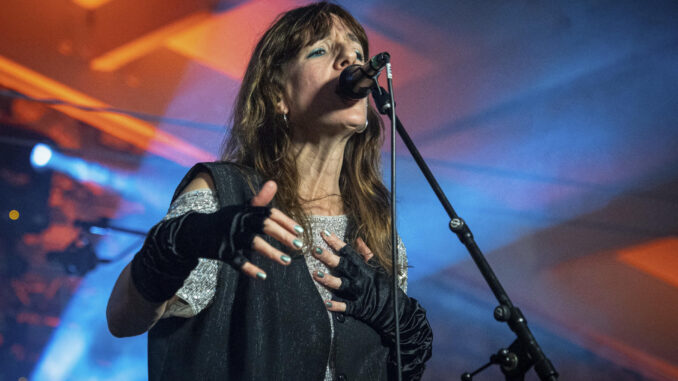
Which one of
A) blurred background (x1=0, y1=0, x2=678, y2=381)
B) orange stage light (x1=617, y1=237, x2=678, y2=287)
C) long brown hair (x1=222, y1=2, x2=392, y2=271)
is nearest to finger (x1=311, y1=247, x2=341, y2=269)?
long brown hair (x1=222, y1=2, x2=392, y2=271)

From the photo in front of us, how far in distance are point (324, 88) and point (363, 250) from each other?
46cm

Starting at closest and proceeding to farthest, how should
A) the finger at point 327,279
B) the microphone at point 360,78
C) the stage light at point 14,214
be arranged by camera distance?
the microphone at point 360,78
the finger at point 327,279
the stage light at point 14,214

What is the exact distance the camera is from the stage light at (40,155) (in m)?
2.81

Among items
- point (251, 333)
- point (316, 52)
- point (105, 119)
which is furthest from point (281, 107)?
point (105, 119)

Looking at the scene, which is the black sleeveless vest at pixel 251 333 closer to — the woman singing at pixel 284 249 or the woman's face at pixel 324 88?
the woman singing at pixel 284 249

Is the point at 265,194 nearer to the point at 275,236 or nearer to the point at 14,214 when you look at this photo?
the point at 275,236

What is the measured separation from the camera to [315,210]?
1.48m

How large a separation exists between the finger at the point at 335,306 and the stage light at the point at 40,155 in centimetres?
224

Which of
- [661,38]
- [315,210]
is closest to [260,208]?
Result: [315,210]

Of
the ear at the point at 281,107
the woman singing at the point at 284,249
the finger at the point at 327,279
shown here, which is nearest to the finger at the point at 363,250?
the woman singing at the point at 284,249

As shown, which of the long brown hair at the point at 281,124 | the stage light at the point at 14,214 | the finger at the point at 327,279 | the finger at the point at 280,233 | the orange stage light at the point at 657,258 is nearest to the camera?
the finger at the point at 280,233

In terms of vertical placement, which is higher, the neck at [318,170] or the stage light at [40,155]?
the neck at [318,170]

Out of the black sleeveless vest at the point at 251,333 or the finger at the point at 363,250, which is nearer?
the black sleeveless vest at the point at 251,333

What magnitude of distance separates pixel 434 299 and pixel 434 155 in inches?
34.5
